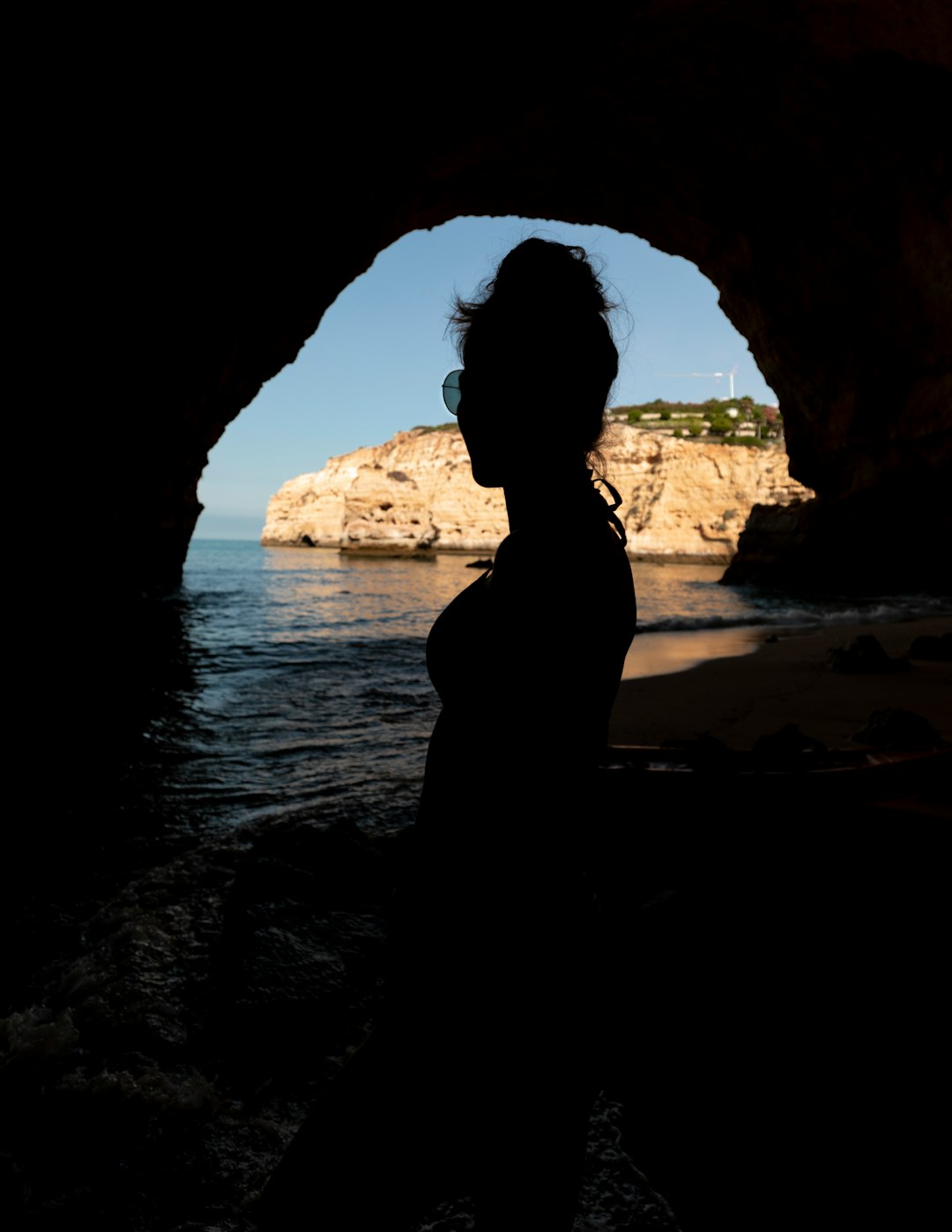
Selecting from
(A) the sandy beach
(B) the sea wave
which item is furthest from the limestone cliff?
(A) the sandy beach

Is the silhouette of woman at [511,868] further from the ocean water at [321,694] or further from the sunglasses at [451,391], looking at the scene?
the sunglasses at [451,391]

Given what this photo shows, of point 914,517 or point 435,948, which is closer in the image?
point 435,948

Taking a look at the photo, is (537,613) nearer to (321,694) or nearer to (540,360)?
(540,360)

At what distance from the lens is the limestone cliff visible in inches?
1885

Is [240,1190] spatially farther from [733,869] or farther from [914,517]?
[914,517]

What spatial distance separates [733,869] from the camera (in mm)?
2441

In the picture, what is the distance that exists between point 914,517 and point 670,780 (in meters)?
21.8

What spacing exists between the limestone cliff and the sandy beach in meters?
34.3

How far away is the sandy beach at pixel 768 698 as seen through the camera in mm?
4785

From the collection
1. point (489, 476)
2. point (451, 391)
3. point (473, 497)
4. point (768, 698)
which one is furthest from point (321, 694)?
point (473, 497)

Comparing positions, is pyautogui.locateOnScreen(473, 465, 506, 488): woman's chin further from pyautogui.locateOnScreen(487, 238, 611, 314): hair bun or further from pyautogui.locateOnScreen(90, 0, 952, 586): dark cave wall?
pyautogui.locateOnScreen(90, 0, 952, 586): dark cave wall

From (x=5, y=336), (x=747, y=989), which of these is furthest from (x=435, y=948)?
(x=5, y=336)

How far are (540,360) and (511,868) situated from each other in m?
0.71

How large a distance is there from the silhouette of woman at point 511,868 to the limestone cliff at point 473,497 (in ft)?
135
